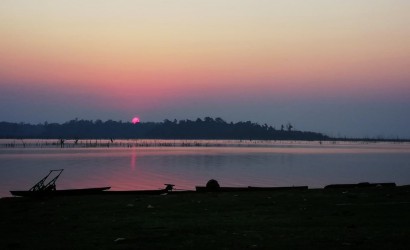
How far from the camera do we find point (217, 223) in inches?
658

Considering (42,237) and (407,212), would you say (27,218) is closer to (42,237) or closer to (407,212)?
(42,237)

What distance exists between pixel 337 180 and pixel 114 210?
48799mm

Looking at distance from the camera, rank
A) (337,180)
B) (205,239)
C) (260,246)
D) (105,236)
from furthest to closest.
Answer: (337,180)
(105,236)
(205,239)
(260,246)

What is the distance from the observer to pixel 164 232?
15.1m

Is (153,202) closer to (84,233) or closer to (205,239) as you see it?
(84,233)

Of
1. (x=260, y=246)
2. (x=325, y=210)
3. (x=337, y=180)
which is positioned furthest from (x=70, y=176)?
(x=260, y=246)

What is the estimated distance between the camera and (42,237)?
15359mm

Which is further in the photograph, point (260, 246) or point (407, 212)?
point (407, 212)

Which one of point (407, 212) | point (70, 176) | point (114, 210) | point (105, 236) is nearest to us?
point (105, 236)

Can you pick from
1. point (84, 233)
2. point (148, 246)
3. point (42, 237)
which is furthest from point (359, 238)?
point (42, 237)

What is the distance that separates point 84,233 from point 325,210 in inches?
364

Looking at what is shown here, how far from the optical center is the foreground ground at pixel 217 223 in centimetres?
1316

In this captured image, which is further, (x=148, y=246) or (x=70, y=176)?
(x=70, y=176)

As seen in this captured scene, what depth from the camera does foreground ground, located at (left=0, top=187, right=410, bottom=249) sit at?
13.2 metres
